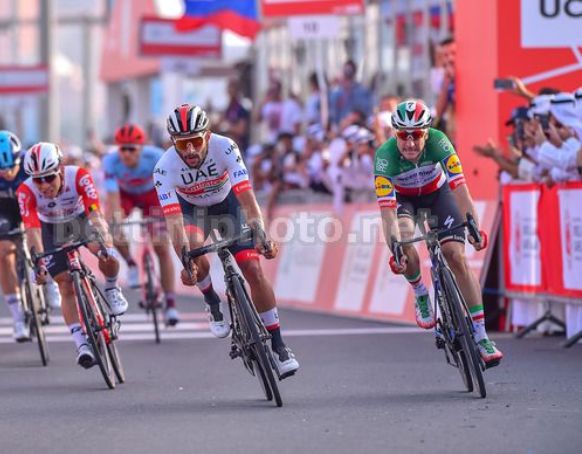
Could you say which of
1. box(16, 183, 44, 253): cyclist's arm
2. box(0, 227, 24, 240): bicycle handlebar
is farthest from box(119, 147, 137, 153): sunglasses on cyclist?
box(16, 183, 44, 253): cyclist's arm

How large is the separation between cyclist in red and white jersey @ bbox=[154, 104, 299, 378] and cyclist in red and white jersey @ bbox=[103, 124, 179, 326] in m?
4.19

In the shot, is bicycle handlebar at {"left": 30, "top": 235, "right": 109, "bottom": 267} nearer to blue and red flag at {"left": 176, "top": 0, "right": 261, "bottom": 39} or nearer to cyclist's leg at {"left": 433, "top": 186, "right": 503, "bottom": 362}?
cyclist's leg at {"left": 433, "top": 186, "right": 503, "bottom": 362}

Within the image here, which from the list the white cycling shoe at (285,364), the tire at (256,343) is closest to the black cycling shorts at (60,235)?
the tire at (256,343)

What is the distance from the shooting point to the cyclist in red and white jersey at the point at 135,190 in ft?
51.2

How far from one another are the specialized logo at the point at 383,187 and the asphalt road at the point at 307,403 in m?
1.38

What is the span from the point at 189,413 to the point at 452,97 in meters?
8.17

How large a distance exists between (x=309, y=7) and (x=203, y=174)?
36.3ft

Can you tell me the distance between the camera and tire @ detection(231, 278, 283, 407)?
10.2 meters

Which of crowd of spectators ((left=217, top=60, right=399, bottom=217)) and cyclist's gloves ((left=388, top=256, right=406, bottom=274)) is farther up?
crowd of spectators ((left=217, top=60, right=399, bottom=217))

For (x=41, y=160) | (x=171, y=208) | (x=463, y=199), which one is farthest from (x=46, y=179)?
(x=463, y=199)

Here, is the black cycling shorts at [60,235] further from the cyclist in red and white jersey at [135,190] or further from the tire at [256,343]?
the cyclist in red and white jersey at [135,190]

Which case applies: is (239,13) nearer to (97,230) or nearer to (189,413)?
(97,230)

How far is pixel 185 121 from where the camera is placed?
34.5ft

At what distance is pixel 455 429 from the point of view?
29.4 feet
